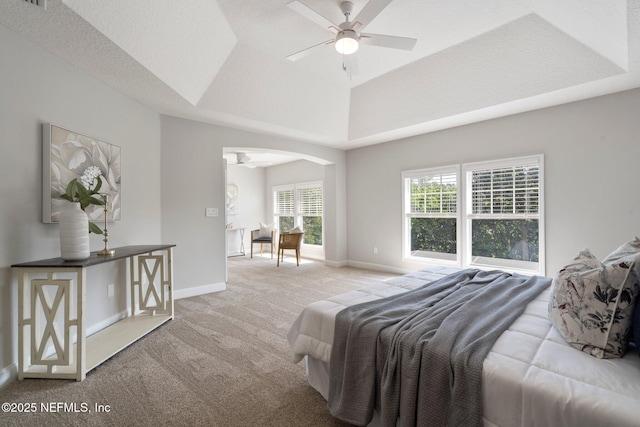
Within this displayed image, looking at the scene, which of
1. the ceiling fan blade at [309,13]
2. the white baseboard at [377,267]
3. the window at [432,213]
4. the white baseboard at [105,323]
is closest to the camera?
the ceiling fan blade at [309,13]

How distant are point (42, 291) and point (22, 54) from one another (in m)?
1.82

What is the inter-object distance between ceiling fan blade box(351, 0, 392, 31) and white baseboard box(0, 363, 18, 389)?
377 cm

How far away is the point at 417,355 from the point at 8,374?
2877mm

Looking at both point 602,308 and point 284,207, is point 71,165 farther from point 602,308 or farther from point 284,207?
point 284,207

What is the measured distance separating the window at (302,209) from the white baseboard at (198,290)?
Answer: 3350mm

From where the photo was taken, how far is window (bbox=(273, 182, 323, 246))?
7.49 meters

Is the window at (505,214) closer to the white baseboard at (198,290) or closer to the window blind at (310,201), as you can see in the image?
the window blind at (310,201)

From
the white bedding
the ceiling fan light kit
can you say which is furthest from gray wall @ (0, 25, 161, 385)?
the white bedding

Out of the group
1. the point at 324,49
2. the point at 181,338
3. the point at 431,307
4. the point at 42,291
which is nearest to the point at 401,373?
the point at 431,307

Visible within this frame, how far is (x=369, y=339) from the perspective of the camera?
153 cm

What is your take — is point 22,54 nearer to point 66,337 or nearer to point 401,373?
point 66,337

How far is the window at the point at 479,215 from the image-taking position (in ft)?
13.4

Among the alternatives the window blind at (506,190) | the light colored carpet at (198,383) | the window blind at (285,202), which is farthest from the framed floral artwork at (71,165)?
the window blind at (285,202)

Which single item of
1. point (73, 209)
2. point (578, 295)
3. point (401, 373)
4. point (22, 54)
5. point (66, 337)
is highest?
point (22, 54)
